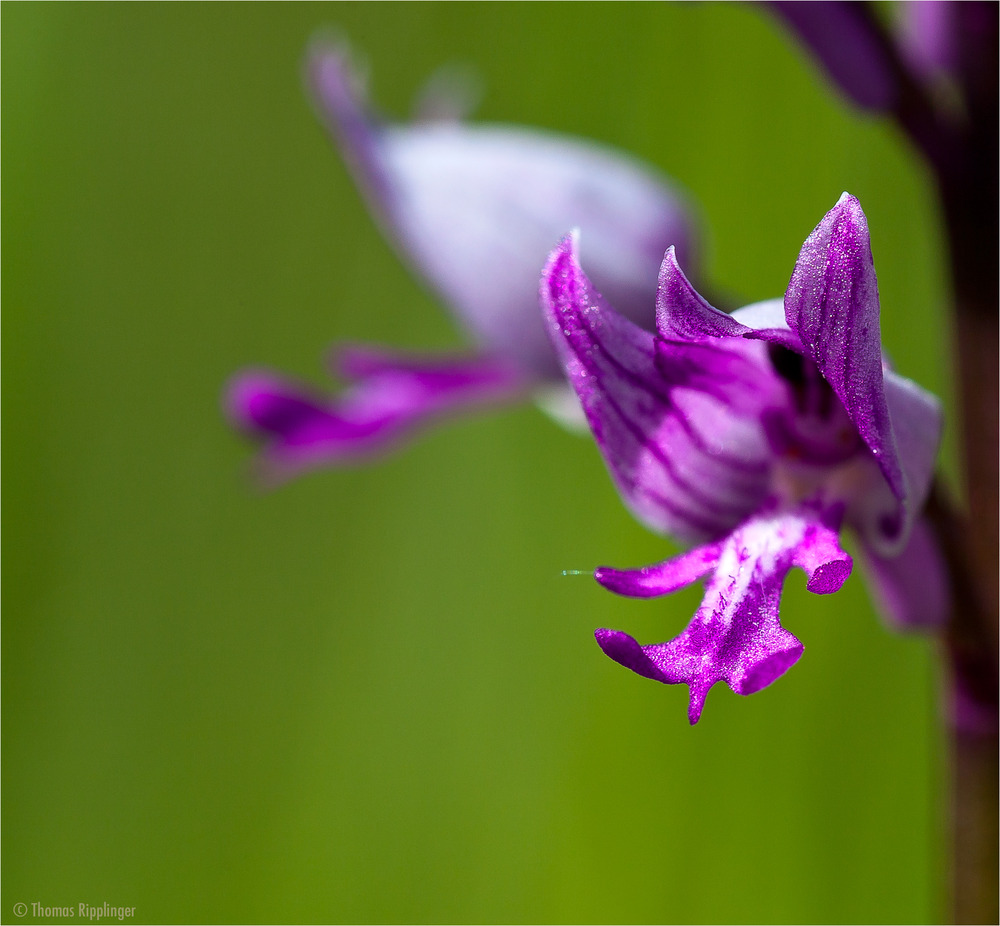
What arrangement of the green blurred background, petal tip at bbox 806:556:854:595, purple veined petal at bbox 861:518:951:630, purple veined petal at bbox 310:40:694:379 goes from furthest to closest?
the green blurred background, purple veined petal at bbox 310:40:694:379, purple veined petal at bbox 861:518:951:630, petal tip at bbox 806:556:854:595

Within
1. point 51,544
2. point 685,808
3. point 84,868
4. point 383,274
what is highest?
point 383,274

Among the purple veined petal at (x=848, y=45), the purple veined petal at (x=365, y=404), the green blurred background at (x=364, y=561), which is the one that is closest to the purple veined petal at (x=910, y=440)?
the purple veined petal at (x=848, y=45)

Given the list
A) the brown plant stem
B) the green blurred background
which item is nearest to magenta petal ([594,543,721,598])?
the brown plant stem

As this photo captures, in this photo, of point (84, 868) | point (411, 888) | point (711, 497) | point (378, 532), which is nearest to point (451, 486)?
point (378, 532)

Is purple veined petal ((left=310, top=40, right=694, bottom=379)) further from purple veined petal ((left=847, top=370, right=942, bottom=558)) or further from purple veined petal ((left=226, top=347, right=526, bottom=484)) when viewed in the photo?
purple veined petal ((left=847, top=370, right=942, bottom=558))

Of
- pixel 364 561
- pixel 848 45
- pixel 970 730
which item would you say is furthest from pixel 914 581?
pixel 364 561

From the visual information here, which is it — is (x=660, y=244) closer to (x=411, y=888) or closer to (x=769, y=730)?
(x=769, y=730)

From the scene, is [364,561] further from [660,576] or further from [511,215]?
[660,576]

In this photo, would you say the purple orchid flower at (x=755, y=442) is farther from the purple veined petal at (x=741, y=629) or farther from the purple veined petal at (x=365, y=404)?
the purple veined petal at (x=365, y=404)
